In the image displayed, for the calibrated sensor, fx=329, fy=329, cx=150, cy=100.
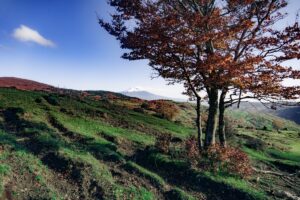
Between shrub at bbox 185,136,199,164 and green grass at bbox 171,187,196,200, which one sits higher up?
shrub at bbox 185,136,199,164

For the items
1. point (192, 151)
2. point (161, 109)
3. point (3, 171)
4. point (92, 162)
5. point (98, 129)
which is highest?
point (161, 109)

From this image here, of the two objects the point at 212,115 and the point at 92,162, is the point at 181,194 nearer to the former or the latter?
the point at 92,162

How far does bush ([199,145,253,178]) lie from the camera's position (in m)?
20.7

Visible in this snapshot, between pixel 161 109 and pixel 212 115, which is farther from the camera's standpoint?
pixel 161 109

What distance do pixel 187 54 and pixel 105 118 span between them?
44.0 feet

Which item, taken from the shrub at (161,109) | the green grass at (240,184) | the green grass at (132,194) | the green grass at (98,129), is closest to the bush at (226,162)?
the green grass at (240,184)

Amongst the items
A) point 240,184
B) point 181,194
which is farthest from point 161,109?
point 181,194

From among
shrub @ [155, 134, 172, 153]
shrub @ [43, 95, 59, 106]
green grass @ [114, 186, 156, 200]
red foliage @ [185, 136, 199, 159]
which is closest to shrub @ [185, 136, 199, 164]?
red foliage @ [185, 136, 199, 159]

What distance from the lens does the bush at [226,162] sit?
67.9ft

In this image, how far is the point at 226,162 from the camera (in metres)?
21.3

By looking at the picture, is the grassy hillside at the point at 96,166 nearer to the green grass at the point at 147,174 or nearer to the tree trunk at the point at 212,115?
the green grass at the point at 147,174

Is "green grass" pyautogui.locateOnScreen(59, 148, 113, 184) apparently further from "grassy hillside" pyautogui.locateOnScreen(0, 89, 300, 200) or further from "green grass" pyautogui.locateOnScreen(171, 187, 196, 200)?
"green grass" pyautogui.locateOnScreen(171, 187, 196, 200)

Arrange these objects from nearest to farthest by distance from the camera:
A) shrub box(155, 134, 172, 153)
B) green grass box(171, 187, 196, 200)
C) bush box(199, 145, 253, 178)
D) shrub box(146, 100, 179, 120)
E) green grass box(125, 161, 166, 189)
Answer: green grass box(171, 187, 196, 200) < green grass box(125, 161, 166, 189) < bush box(199, 145, 253, 178) < shrub box(155, 134, 172, 153) < shrub box(146, 100, 179, 120)

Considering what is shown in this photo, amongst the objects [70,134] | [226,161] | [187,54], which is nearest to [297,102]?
[226,161]
